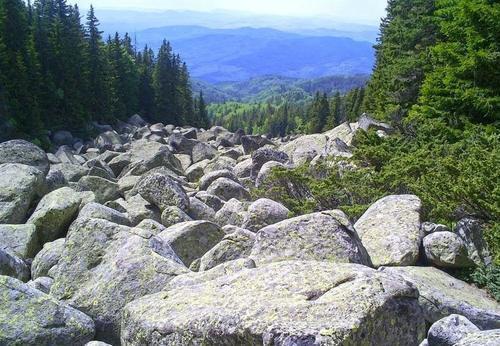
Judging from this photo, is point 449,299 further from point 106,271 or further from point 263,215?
Answer: point 263,215

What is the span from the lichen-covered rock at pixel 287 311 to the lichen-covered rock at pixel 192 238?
5.20 m

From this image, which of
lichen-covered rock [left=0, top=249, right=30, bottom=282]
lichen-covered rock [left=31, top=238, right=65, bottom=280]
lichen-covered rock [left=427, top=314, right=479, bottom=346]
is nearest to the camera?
lichen-covered rock [left=427, top=314, right=479, bottom=346]

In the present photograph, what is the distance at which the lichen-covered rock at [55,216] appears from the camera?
1579 cm

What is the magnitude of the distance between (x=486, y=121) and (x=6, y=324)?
64.9 feet

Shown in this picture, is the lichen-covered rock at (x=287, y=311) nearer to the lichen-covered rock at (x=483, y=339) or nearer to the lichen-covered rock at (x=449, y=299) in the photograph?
the lichen-covered rock at (x=483, y=339)

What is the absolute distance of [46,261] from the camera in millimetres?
12680

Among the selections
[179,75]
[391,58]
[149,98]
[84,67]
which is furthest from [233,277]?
[179,75]

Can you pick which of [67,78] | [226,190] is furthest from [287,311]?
[67,78]

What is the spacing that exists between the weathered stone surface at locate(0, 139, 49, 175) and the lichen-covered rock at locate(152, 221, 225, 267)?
39.9 ft

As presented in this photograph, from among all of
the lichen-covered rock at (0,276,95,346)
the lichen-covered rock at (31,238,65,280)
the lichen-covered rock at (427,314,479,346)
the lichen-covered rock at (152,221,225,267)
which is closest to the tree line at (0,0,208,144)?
the lichen-covered rock at (31,238,65,280)

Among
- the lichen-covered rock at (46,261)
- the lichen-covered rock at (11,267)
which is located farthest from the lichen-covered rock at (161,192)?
the lichen-covered rock at (11,267)

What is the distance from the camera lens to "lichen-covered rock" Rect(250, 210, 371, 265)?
974 cm

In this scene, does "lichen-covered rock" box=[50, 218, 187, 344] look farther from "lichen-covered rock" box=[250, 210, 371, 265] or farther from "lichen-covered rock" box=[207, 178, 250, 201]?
"lichen-covered rock" box=[207, 178, 250, 201]

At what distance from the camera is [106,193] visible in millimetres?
22750
